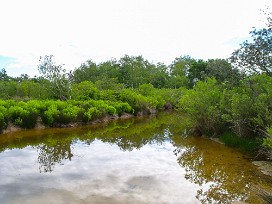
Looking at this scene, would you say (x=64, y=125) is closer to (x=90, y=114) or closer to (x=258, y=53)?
(x=90, y=114)

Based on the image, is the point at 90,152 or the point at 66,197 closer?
the point at 66,197

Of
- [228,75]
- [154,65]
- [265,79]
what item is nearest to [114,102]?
[228,75]

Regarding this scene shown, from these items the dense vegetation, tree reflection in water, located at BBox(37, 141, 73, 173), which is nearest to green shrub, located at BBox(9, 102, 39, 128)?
the dense vegetation

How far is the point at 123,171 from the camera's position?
9.35 meters

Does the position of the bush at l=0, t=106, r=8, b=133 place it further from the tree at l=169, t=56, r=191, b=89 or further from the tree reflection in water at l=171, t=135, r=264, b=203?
the tree at l=169, t=56, r=191, b=89

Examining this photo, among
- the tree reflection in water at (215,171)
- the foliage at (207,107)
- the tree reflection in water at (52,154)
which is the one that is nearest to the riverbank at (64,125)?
the tree reflection in water at (52,154)

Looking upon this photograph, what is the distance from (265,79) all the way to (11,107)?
13203 millimetres

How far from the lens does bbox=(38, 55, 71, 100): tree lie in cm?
2553

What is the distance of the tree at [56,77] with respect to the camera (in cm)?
2553

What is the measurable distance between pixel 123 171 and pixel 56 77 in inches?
712

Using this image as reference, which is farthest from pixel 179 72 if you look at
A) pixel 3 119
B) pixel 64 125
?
pixel 3 119

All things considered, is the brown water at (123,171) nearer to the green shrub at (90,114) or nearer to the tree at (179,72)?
the green shrub at (90,114)

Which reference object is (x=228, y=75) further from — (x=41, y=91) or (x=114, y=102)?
(x=41, y=91)

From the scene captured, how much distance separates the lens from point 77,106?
2131 centimetres
